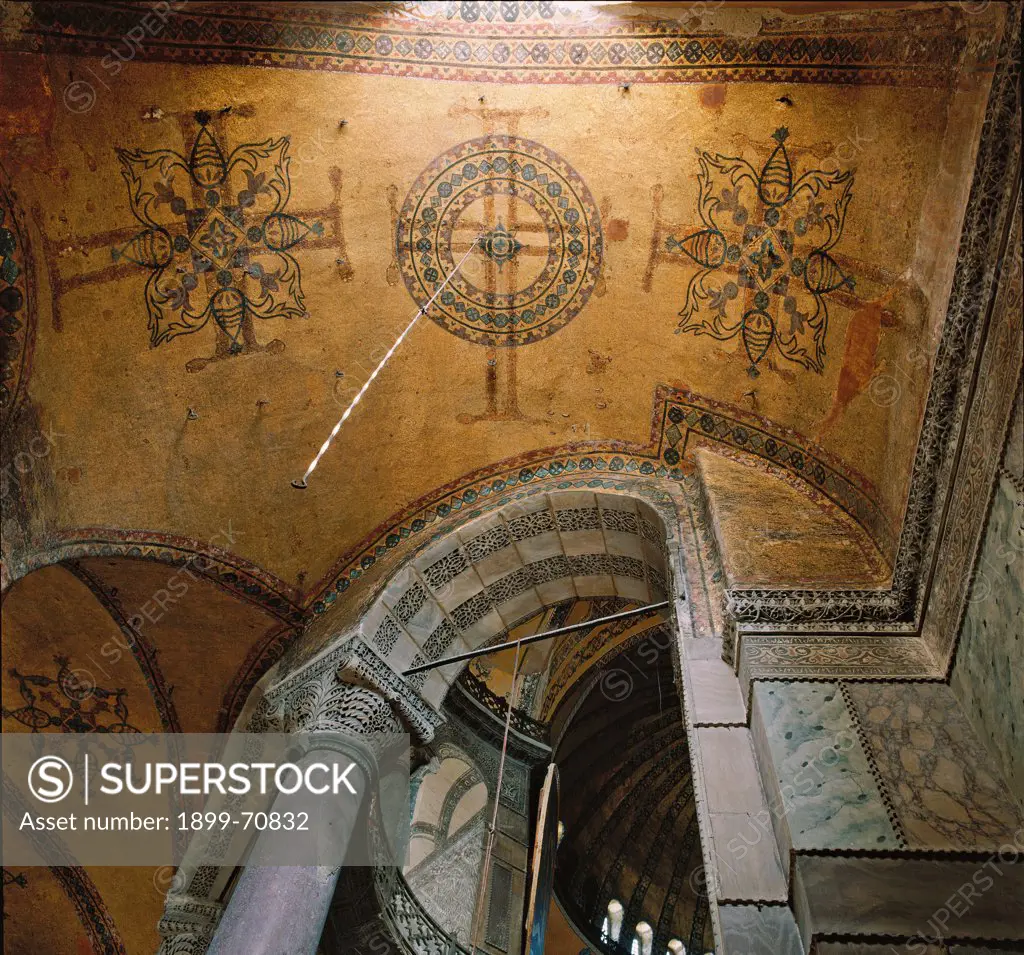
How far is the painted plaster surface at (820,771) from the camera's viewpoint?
4098 millimetres

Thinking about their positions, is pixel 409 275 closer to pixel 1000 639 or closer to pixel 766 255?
pixel 766 255

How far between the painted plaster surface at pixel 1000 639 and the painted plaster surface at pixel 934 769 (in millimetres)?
80

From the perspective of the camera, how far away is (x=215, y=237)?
6.39 m

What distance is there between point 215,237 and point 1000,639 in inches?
191

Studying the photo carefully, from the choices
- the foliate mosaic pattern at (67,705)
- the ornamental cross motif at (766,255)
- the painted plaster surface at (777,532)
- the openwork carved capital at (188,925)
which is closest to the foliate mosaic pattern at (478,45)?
the ornamental cross motif at (766,255)

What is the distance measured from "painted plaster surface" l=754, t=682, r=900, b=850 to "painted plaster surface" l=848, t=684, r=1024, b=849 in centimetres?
8

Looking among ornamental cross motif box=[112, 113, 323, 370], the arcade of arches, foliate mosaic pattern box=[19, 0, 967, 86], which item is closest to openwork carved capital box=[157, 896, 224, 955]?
the arcade of arches

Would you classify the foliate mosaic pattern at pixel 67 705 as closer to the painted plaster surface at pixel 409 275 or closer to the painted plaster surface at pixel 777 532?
the painted plaster surface at pixel 409 275

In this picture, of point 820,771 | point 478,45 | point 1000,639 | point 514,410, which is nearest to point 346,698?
point 514,410

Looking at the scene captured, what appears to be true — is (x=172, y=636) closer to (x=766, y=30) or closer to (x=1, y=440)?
(x=1, y=440)

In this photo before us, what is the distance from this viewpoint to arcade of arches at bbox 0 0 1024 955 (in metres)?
4.43

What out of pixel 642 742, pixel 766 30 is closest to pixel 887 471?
pixel 766 30

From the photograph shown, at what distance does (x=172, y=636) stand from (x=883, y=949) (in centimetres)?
524

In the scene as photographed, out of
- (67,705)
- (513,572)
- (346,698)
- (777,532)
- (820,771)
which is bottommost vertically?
(67,705)
